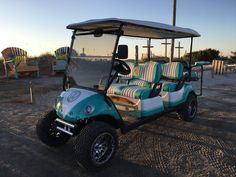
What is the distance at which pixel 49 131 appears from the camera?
10.5 feet

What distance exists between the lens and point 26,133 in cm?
383

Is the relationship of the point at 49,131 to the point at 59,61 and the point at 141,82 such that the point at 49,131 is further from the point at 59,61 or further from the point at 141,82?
the point at 59,61

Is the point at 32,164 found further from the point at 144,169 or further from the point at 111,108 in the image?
the point at 144,169

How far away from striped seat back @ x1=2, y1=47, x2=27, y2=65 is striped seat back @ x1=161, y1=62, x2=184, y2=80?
30.3 ft

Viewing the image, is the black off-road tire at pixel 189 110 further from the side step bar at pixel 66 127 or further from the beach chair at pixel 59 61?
the beach chair at pixel 59 61

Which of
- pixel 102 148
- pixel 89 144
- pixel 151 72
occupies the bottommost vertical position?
pixel 102 148

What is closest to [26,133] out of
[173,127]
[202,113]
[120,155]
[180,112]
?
[120,155]

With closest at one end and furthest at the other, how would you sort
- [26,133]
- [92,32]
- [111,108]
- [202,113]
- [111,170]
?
[111,170] → [111,108] → [92,32] → [26,133] → [202,113]

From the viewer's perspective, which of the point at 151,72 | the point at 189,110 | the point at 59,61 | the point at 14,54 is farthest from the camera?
the point at 59,61

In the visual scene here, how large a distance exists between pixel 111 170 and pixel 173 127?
6.25 feet

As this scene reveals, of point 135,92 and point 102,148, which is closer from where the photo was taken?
point 102,148

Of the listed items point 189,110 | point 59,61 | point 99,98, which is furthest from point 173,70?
point 59,61

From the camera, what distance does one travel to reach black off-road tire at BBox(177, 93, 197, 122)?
449 centimetres

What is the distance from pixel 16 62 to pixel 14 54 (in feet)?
1.96
